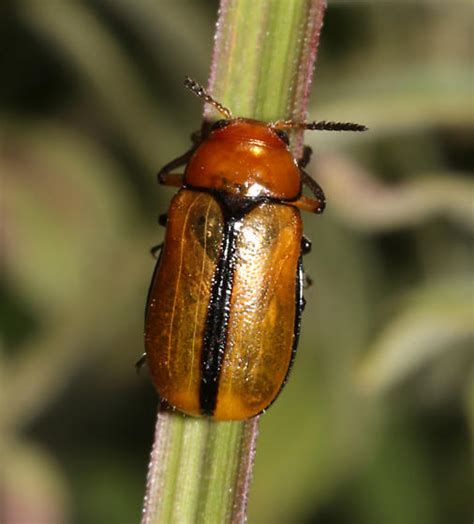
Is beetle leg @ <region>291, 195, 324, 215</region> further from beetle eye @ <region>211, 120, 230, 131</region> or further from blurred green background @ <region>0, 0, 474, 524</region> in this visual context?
blurred green background @ <region>0, 0, 474, 524</region>

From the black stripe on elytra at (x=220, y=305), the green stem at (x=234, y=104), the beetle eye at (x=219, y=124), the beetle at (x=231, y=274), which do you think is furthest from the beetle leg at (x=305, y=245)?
the green stem at (x=234, y=104)

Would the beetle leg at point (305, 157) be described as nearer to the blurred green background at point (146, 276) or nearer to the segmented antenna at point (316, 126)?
the segmented antenna at point (316, 126)

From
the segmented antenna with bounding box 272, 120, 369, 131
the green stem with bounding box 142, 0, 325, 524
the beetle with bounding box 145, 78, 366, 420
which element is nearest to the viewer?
the green stem with bounding box 142, 0, 325, 524

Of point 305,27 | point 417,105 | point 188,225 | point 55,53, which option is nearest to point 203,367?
point 188,225

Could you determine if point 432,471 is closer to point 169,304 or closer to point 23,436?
point 23,436

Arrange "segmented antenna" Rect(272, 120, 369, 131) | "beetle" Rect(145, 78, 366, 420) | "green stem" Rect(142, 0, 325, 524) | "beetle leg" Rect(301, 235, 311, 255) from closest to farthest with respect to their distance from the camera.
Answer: "green stem" Rect(142, 0, 325, 524) < "segmented antenna" Rect(272, 120, 369, 131) < "beetle" Rect(145, 78, 366, 420) < "beetle leg" Rect(301, 235, 311, 255)

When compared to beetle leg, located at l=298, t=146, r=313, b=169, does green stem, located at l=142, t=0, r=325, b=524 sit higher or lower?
lower

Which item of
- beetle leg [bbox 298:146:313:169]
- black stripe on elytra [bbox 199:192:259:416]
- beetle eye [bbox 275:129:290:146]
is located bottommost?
black stripe on elytra [bbox 199:192:259:416]

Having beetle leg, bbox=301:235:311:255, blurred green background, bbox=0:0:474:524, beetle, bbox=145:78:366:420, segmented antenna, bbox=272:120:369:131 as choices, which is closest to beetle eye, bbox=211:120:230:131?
beetle, bbox=145:78:366:420
